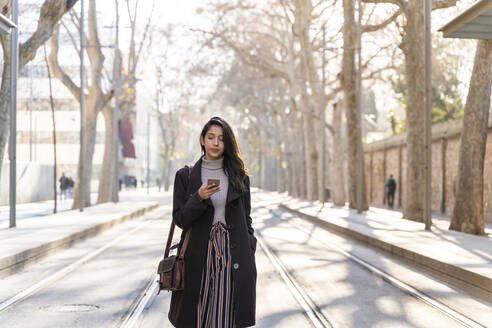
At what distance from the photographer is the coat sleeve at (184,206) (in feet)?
15.1

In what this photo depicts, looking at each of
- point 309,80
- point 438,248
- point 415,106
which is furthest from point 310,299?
point 309,80

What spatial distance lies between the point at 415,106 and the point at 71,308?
15.5m

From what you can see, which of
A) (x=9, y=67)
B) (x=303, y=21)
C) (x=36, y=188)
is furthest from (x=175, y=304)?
(x=36, y=188)

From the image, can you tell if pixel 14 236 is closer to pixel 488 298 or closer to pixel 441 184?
pixel 488 298

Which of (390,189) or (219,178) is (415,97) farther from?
(219,178)

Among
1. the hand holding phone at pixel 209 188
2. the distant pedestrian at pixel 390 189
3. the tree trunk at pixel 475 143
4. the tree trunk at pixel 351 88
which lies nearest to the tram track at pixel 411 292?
the tree trunk at pixel 475 143

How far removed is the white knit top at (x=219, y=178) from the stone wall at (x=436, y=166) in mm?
18855

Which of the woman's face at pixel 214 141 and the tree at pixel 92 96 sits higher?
the tree at pixel 92 96

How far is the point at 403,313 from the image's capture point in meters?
8.03

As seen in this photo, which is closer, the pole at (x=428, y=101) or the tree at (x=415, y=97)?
the pole at (x=428, y=101)

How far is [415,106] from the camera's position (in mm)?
22016

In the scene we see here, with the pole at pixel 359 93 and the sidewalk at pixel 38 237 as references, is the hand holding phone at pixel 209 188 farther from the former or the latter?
the pole at pixel 359 93

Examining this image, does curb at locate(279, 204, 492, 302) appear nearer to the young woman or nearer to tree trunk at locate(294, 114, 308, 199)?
the young woman

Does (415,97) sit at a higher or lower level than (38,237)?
higher
